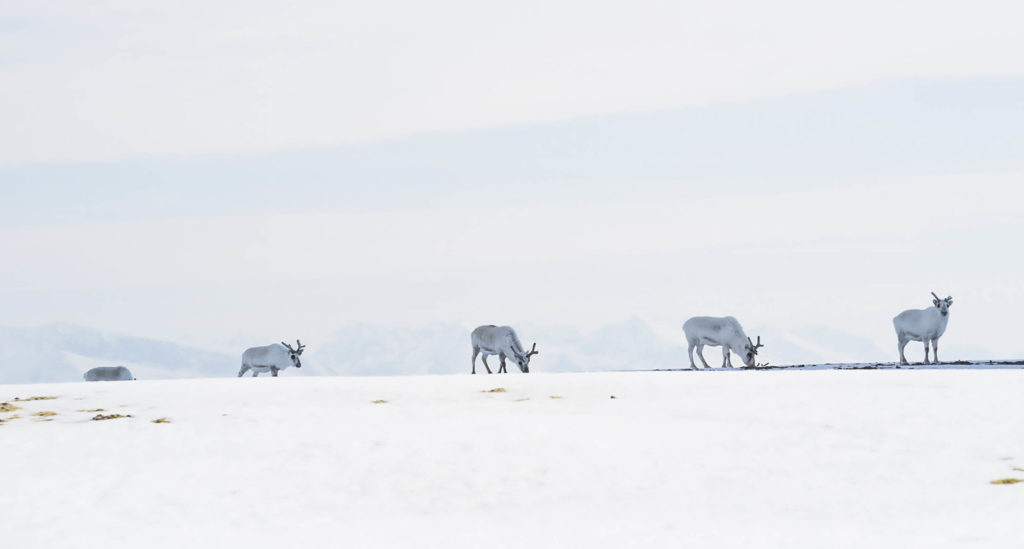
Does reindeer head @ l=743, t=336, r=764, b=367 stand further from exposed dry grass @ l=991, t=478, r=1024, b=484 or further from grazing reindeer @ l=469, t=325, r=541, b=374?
exposed dry grass @ l=991, t=478, r=1024, b=484

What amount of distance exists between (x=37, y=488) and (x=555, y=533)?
262 inches

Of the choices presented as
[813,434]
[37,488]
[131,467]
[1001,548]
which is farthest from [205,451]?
[1001,548]

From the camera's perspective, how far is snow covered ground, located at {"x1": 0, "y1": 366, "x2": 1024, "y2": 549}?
48.5 ft

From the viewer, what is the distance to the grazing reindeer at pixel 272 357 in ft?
186

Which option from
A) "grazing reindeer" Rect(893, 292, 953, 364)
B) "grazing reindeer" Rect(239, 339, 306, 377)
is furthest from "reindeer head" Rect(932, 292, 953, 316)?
"grazing reindeer" Rect(239, 339, 306, 377)

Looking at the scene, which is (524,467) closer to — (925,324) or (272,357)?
(925,324)

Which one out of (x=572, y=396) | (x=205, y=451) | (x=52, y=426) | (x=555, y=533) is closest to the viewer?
(x=555, y=533)

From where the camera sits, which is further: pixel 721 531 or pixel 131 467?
pixel 131 467

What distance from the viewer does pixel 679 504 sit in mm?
16188

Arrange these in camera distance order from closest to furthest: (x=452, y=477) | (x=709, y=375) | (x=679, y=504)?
(x=679, y=504), (x=452, y=477), (x=709, y=375)

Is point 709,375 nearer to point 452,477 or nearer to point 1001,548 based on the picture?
point 452,477

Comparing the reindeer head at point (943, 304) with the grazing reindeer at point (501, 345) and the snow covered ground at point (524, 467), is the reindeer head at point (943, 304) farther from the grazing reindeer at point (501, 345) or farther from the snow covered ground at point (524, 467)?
the snow covered ground at point (524, 467)

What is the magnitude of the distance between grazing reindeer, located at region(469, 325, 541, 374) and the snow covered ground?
1995 centimetres

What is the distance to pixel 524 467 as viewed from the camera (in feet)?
58.7
